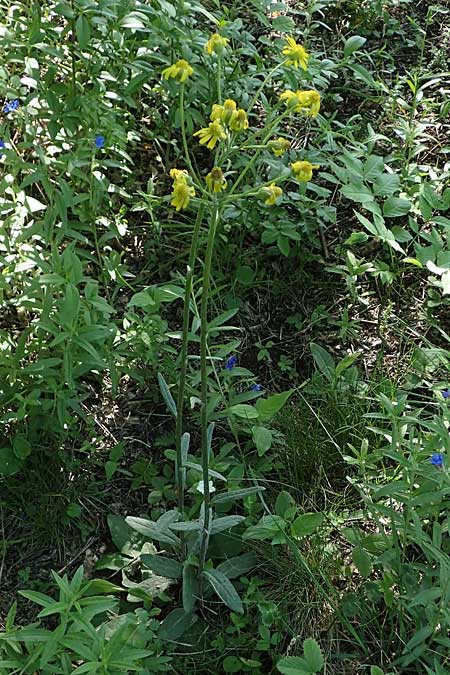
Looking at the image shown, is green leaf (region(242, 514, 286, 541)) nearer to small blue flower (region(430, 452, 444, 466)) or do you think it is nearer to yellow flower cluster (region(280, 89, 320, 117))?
small blue flower (region(430, 452, 444, 466))

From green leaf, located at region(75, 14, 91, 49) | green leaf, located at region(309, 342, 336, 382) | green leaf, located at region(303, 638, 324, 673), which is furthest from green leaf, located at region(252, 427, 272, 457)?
green leaf, located at region(75, 14, 91, 49)

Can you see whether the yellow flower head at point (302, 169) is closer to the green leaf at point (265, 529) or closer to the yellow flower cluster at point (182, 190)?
the yellow flower cluster at point (182, 190)

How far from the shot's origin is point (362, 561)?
73.3 inches

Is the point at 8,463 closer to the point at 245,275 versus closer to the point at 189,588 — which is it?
the point at 189,588

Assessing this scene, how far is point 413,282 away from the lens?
2676 millimetres

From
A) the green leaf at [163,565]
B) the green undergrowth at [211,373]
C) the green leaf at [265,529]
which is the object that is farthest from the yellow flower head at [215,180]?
the green leaf at [163,565]

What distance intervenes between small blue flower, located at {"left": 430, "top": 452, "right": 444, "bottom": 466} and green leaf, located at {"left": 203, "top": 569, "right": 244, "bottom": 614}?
542mm

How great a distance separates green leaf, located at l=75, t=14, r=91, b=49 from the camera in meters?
2.10

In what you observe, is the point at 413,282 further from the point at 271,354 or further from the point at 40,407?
the point at 40,407

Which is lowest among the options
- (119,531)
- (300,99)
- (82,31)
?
(119,531)

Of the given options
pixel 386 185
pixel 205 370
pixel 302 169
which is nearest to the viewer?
pixel 302 169

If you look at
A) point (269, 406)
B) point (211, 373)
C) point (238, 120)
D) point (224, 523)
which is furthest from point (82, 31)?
point (224, 523)

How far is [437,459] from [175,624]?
721 millimetres

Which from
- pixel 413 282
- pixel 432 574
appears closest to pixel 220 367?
pixel 413 282
